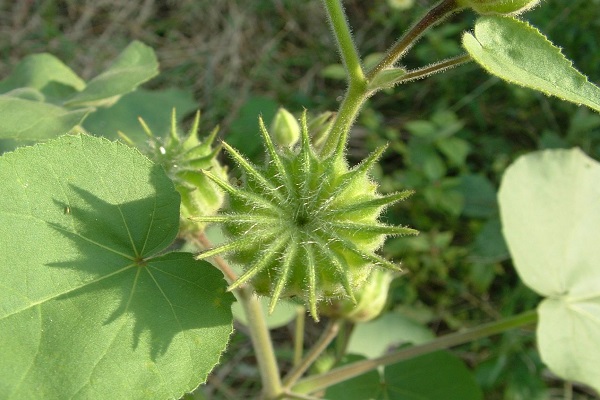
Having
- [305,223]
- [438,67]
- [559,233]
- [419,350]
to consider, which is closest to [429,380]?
[419,350]

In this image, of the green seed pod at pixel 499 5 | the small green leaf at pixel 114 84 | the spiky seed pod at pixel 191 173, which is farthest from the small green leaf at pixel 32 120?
the green seed pod at pixel 499 5

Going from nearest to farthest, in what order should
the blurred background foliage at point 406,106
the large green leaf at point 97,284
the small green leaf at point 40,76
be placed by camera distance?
the large green leaf at point 97,284, the small green leaf at point 40,76, the blurred background foliage at point 406,106

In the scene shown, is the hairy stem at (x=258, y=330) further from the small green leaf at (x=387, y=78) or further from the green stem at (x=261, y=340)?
the small green leaf at (x=387, y=78)

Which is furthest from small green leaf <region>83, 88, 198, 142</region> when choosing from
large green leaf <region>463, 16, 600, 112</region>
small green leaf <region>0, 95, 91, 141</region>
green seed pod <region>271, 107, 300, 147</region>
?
large green leaf <region>463, 16, 600, 112</region>

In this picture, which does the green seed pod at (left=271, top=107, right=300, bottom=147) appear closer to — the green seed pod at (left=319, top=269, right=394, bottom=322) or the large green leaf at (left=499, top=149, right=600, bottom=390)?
the green seed pod at (left=319, top=269, right=394, bottom=322)

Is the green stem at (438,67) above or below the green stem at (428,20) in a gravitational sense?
below

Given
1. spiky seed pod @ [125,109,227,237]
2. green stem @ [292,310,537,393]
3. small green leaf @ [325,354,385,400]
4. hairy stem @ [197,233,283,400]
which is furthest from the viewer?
small green leaf @ [325,354,385,400]
